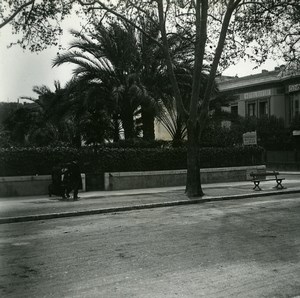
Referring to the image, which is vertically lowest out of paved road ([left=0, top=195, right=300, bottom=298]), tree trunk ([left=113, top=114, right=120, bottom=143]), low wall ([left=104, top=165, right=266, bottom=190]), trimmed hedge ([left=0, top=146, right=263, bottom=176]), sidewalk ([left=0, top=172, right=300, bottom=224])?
paved road ([left=0, top=195, right=300, bottom=298])

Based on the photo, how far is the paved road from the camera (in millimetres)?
5406

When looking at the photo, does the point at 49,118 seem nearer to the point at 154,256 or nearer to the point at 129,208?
the point at 129,208

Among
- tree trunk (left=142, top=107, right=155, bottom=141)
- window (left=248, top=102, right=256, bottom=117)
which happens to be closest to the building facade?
window (left=248, top=102, right=256, bottom=117)

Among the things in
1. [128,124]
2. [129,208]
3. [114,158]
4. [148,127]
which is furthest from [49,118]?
[129,208]

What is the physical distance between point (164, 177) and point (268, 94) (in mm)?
26707

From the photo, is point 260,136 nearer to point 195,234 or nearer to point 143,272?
point 195,234

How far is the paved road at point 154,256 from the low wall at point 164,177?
24.8ft

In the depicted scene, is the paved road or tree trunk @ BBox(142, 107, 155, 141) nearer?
the paved road

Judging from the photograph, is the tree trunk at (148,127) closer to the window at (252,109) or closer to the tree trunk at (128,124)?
the tree trunk at (128,124)

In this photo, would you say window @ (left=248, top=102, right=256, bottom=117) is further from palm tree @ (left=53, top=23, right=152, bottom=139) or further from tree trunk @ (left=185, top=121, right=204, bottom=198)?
tree trunk @ (left=185, top=121, right=204, bottom=198)

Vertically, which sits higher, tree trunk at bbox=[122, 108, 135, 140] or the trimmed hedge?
tree trunk at bbox=[122, 108, 135, 140]

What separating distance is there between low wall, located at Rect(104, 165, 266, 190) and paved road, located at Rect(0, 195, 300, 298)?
7.57 m

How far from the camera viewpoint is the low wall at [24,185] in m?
16.4

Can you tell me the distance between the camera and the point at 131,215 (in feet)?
39.4
